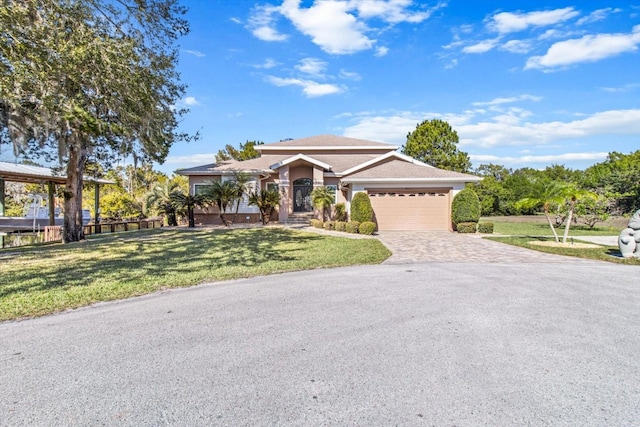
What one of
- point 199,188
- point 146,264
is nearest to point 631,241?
point 146,264

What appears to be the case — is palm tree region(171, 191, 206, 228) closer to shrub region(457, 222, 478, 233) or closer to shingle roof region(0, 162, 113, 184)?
shingle roof region(0, 162, 113, 184)

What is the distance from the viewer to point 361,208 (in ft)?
54.2

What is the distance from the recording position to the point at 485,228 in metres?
16.5

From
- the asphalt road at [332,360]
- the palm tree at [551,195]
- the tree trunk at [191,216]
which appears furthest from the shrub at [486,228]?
the tree trunk at [191,216]

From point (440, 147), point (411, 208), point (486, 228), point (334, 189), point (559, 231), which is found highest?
point (440, 147)

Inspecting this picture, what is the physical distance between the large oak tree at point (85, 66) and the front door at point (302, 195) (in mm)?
12008

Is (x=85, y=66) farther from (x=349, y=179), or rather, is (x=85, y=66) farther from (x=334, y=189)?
(x=334, y=189)

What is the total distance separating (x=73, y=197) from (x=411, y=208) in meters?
15.1

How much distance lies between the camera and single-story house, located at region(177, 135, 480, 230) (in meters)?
17.8

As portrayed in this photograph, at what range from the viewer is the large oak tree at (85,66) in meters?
6.99

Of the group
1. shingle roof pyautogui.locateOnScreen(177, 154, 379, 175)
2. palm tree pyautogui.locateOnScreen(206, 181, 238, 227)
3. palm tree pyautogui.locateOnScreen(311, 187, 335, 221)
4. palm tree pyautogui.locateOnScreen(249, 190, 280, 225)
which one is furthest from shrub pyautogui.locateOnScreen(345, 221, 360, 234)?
palm tree pyautogui.locateOnScreen(206, 181, 238, 227)

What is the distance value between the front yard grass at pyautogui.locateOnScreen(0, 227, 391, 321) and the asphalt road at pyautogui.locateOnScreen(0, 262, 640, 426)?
3.15 ft

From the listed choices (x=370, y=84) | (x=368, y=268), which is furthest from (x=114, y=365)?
(x=370, y=84)

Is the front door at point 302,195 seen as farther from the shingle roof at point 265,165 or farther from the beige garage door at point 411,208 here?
the beige garage door at point 411,208
